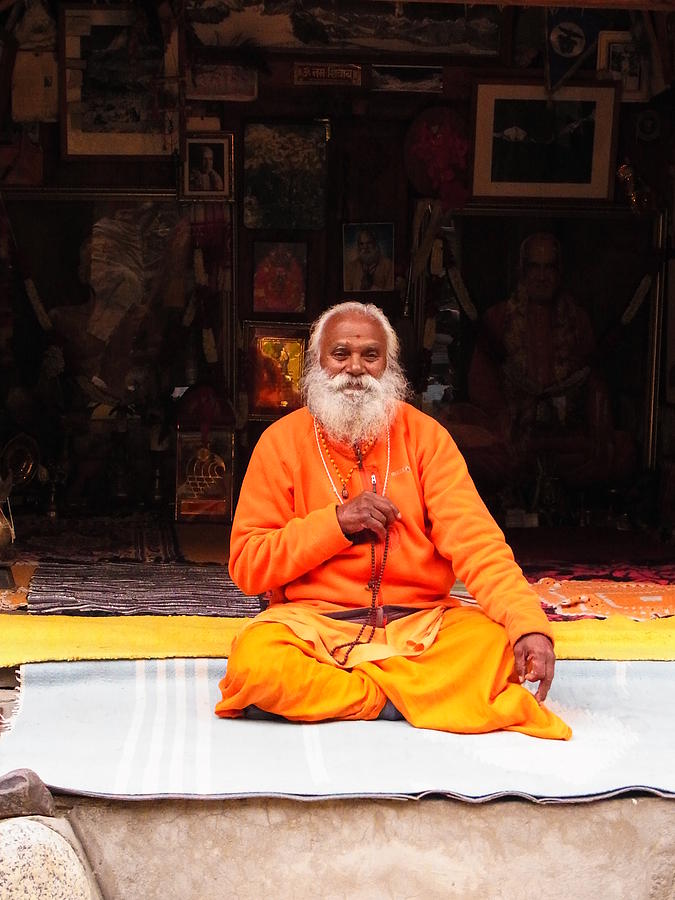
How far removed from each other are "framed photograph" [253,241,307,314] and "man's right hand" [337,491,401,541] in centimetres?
479

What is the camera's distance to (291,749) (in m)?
3.98

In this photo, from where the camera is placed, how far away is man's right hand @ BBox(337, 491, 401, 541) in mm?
4223

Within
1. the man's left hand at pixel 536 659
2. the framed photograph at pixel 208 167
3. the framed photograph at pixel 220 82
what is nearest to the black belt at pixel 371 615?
the man's left hand at pixel 536 659

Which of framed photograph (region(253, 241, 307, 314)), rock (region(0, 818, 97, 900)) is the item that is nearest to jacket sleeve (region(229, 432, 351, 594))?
rock (region(0, 818, 97, 900))

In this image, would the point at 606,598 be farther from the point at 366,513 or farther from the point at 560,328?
the point at 560,328

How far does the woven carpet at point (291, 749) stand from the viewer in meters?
3.70

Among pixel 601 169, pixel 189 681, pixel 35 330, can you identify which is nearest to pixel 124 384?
pixel 35 330

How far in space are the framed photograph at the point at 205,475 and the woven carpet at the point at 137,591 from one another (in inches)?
65.5

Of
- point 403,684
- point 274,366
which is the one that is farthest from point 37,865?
point 274,366

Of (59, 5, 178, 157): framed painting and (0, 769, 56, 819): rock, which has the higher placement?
(59, 5, 178, 157): framed painting

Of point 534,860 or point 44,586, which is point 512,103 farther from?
point 534,860

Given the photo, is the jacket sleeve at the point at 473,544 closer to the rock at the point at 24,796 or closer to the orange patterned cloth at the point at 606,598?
the rock at the point at 24,796

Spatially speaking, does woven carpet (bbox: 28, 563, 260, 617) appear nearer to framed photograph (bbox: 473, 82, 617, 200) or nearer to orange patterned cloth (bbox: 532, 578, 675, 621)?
orange patterned cloth (bbox: 532, 578, 675, 621)

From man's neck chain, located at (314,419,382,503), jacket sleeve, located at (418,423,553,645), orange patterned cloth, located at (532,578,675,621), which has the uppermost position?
man's neck chain, located at (314,419,382,503)
